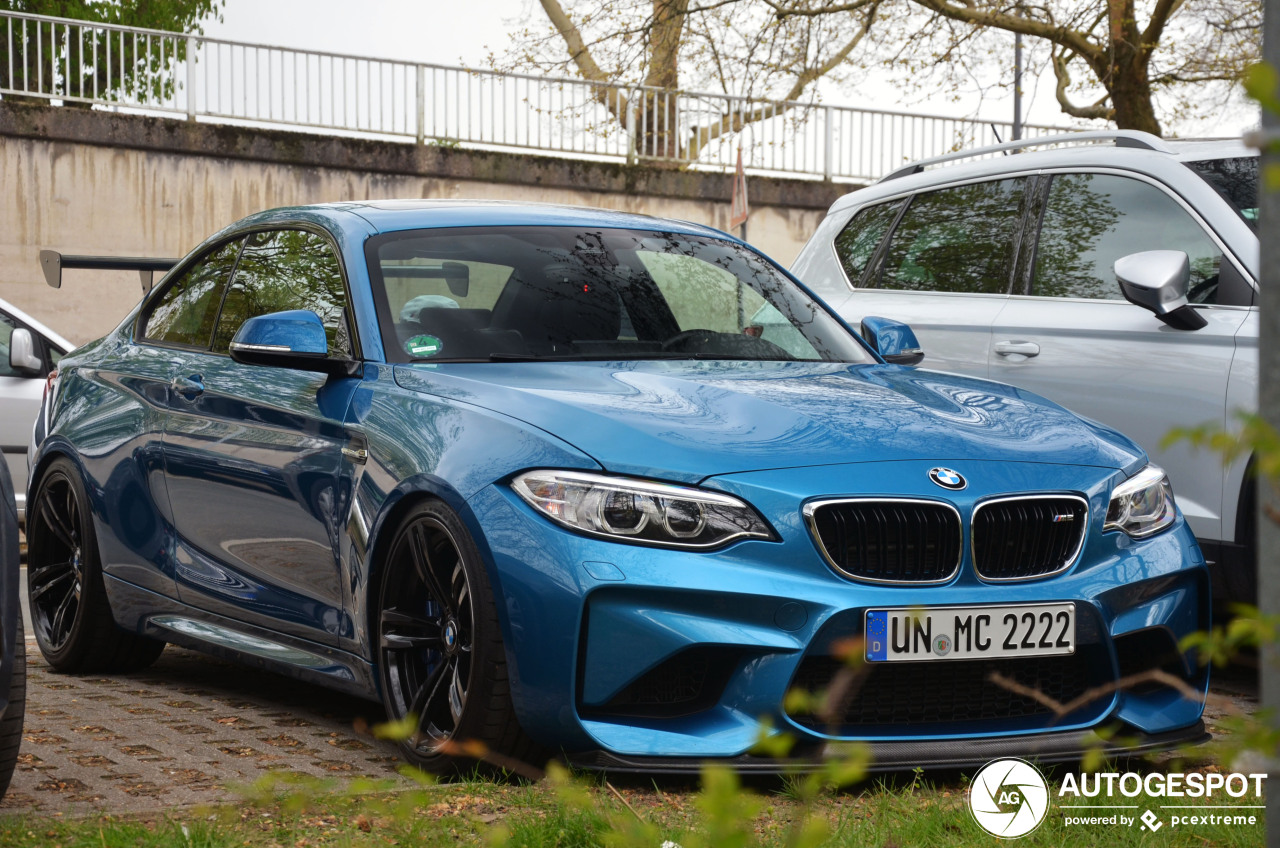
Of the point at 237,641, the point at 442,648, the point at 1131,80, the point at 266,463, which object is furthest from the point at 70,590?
the point at 1131,80

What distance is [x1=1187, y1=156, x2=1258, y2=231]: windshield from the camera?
6035mm

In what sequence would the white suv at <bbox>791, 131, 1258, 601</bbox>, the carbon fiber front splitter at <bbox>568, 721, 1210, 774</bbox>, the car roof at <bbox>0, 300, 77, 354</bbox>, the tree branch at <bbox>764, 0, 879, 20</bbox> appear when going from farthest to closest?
the tree branch at <bbox>764, 0, 879, 20</bbox>, the car roof at <bbox>0, 300, 77, 354</bbox>, the white suv at <bbox>791, 131, 1258, 601</bbox>, the carbon fiber front splitter at <bbox>568, 721, 1210, 774</bbox>

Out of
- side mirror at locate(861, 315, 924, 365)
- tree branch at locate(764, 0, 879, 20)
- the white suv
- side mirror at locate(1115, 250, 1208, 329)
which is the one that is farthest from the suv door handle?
tree branch at locate(764, 0, 879, 20)

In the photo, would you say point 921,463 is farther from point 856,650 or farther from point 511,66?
point 511,66

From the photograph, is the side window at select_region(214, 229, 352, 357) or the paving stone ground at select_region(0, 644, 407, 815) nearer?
the paving stone ground at select_region(0, 644, 407, 815)

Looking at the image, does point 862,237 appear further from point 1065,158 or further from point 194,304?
point 194,304

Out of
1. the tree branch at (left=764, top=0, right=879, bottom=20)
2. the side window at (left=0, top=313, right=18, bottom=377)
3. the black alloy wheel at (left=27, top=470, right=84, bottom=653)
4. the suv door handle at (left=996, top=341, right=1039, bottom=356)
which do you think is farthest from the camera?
the tree branch at (left=764, top=0, right=879, bottom=20)

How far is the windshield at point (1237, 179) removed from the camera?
19.8 ft

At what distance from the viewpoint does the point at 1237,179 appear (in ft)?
20.1

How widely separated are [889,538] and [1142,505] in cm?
88

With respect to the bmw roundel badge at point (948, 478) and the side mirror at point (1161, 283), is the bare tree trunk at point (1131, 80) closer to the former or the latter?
the side mirror at point (1161, 283)

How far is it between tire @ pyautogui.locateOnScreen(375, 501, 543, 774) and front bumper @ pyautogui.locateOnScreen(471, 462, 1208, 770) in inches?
2.7

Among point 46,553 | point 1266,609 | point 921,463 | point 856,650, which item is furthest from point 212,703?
point 1266,609

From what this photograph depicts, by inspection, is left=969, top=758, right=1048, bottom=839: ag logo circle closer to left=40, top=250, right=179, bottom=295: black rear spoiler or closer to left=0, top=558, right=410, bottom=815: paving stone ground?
left=0, top=558, right=410, bottom=815: paving stone ground
